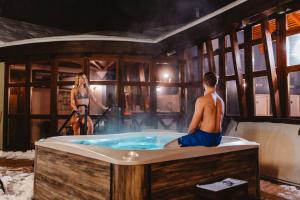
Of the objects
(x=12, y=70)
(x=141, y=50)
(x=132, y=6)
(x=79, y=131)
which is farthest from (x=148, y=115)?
(x=12, y=70)

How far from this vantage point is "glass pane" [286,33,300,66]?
4023 mm

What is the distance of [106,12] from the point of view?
4863 mm

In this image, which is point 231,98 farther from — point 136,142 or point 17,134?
point 17,134

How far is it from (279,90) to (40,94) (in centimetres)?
713

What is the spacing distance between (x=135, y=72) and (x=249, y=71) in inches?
174

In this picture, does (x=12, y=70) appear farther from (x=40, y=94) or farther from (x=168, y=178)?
(x=168, y=178)

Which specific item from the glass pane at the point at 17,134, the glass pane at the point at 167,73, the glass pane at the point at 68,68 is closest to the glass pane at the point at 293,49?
the glass pane at the point at 167,73

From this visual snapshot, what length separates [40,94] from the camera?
8562mm

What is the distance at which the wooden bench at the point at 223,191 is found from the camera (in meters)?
2.10

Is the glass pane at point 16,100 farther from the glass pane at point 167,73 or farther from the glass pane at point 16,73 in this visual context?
the glass pane at point 167,73

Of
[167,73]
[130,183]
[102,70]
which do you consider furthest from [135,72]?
[130,183]

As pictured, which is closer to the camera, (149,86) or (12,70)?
(149,86)

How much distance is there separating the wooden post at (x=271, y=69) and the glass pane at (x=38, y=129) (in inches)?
231

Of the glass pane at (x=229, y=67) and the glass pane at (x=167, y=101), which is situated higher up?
the glass pane at (x=229, y=67)
